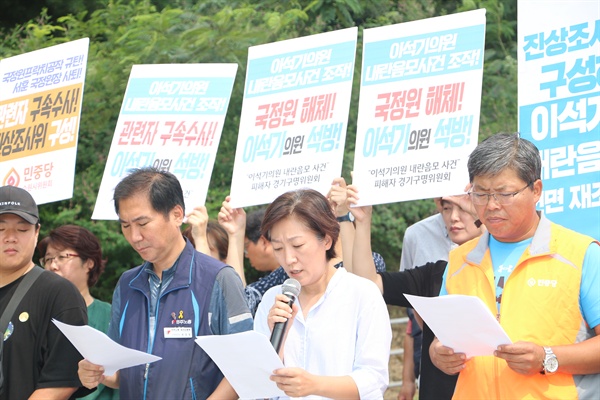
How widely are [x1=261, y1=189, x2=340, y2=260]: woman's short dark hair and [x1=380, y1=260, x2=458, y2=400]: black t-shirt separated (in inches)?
32.1

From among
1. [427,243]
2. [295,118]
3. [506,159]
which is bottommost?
[506,159]

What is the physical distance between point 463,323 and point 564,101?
Answer: 1660 mm

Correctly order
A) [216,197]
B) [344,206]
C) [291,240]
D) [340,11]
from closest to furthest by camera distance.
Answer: [291,240]
[344,206]
[216,197]
[340,11]

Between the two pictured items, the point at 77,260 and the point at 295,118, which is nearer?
the point at 295,118

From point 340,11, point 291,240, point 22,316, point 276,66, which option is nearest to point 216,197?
point 340,11

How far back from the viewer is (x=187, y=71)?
6211 mm

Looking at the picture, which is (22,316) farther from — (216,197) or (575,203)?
(216,197)

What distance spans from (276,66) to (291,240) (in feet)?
6.68

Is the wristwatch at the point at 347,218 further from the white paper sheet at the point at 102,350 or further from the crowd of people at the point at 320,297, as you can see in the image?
the white paper sheet at the point at 102,350

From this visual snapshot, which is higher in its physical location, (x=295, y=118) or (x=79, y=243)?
(x=295, y=118)

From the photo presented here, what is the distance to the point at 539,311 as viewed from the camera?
3855 millimetres

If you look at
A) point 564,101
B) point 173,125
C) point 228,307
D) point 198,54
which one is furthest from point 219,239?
point 198,54

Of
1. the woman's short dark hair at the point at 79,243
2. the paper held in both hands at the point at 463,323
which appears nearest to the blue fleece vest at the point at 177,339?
the paper held in both hands at the point at 463,323

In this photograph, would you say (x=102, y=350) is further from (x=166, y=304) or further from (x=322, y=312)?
(x=322, y=312)
